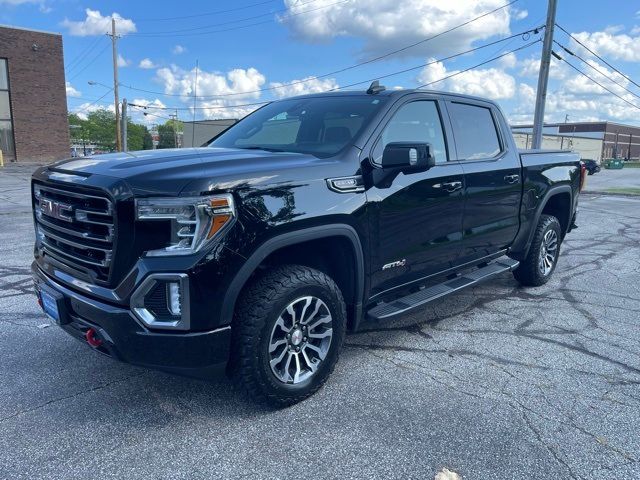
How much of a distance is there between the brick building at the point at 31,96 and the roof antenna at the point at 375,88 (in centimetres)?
3325

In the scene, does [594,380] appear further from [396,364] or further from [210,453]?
[210,453]

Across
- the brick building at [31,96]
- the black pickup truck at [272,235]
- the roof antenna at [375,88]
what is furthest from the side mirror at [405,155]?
the brick building at [31,96]

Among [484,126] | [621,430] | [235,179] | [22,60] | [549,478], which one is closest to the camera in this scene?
[549,478]

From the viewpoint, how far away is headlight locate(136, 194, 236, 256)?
101 inches

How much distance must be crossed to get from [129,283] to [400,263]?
1.95 metres

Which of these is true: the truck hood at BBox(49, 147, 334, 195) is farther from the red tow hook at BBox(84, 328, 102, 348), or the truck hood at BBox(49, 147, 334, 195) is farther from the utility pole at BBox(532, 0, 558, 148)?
the utility pole at BBox(532, 0, 558, 148)

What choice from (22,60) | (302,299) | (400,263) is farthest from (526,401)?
(22,60)

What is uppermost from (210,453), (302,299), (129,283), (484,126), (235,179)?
(484,126)

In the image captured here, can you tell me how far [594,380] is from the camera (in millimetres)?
3568

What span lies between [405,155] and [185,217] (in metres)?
1.49

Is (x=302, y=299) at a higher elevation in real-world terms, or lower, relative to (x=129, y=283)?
lower

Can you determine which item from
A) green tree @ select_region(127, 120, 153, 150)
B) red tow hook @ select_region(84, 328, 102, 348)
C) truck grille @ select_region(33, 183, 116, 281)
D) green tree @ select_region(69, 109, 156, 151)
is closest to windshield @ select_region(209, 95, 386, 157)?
truck grille @ select_region(33, 183, 116, 281)

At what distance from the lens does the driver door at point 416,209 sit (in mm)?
3486

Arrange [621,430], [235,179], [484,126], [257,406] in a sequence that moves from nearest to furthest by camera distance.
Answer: [235,179] < [621,430] < [257,406] < [484,126]
